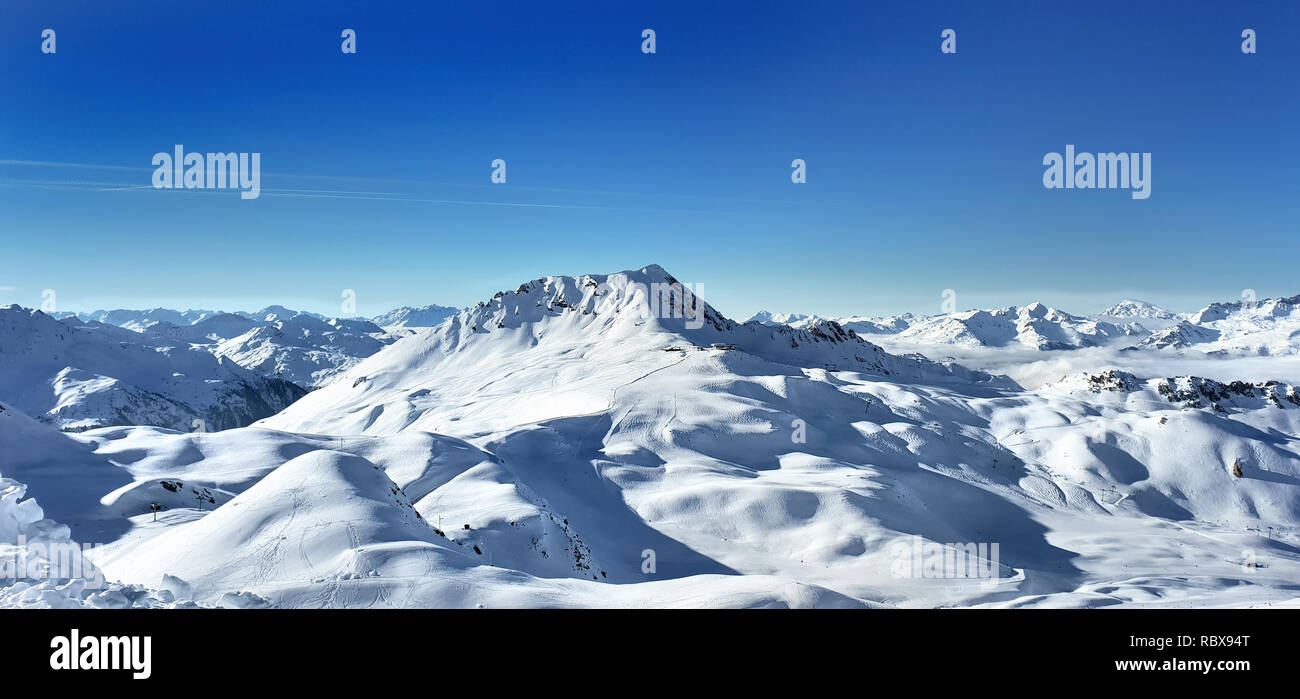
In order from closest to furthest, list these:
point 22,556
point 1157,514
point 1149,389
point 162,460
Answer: point 22,556, point 162,460, point 1157,514, point 1149,389
